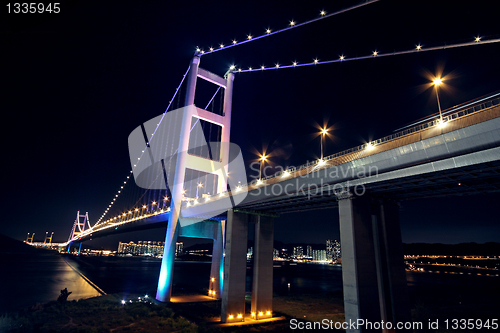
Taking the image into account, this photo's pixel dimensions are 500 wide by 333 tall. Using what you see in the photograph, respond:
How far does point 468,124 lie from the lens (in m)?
10.5

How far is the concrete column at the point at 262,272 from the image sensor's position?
24.3 m

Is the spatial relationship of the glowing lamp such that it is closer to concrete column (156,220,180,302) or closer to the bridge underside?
the bridge underside

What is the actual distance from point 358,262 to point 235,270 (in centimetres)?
1171

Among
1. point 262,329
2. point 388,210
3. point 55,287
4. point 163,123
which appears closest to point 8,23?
point 388,210

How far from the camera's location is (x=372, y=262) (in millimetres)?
16734

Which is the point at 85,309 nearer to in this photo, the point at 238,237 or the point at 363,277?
the point at 238,237

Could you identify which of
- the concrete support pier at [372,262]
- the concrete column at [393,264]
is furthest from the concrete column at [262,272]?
the concrete column at [393,264]

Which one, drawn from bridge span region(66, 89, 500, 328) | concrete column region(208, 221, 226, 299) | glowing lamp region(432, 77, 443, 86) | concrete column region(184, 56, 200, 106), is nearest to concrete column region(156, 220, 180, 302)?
concrete column region(208, 221, 226, 299)

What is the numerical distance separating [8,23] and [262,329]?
76.1ft

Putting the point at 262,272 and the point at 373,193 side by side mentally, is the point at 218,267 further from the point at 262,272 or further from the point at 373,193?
the point at 373,193

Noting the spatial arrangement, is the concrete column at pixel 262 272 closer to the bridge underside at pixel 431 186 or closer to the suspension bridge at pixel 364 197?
the suspension bridge at pixel 364 197

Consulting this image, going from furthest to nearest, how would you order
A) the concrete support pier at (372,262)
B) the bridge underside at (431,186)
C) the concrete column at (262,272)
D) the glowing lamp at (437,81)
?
the concrete column at (262,272) < the concrete support pier at (372,262) < the glowing lamp at (437,81) < the bridge underside at (431,186)

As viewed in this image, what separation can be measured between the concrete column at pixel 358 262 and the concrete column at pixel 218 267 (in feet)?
65.3

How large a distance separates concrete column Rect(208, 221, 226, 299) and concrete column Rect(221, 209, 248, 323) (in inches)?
361
